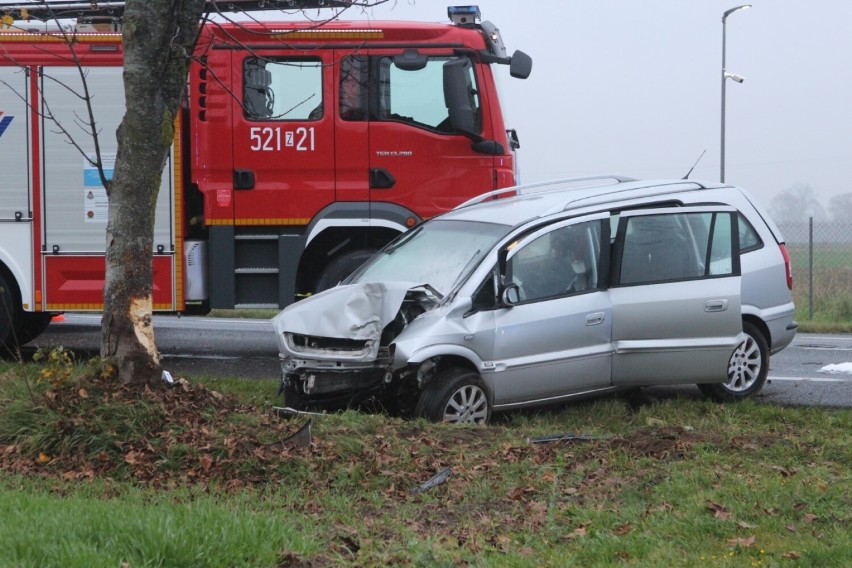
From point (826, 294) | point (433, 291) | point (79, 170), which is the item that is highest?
point (79, 170)

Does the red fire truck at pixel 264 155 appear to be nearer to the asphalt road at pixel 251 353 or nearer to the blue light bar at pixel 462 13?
the blue light bar at pixel 462 13

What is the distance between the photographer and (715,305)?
8.52m

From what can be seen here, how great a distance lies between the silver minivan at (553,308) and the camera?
24.8 ft

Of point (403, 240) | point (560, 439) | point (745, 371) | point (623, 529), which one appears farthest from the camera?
point (403, 240)

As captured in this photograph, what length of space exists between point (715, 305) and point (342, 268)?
3.86 meters

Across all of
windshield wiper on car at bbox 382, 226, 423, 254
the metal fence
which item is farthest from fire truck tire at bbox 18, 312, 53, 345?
the metal fence

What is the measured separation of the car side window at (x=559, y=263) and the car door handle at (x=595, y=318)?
0.20 meters

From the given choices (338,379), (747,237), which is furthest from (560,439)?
(747,237)

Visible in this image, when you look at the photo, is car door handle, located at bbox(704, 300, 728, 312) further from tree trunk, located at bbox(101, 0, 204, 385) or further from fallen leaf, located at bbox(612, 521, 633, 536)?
tree trunk, located at bbox(101, 0, 204, 385)

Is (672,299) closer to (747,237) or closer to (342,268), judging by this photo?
(747,237)

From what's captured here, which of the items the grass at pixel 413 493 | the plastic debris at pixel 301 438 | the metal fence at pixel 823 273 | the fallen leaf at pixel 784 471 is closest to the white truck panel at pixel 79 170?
the grass at pixel 413 493

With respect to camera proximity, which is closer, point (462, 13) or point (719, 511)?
point (719, 511)

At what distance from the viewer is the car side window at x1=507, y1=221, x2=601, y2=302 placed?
8.04 metres

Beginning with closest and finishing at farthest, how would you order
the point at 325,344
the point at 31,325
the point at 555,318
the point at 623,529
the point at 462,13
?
the point at 623,529
the point at 325,344
the point at 555,318
the point at 462,13
the point at 31,325
